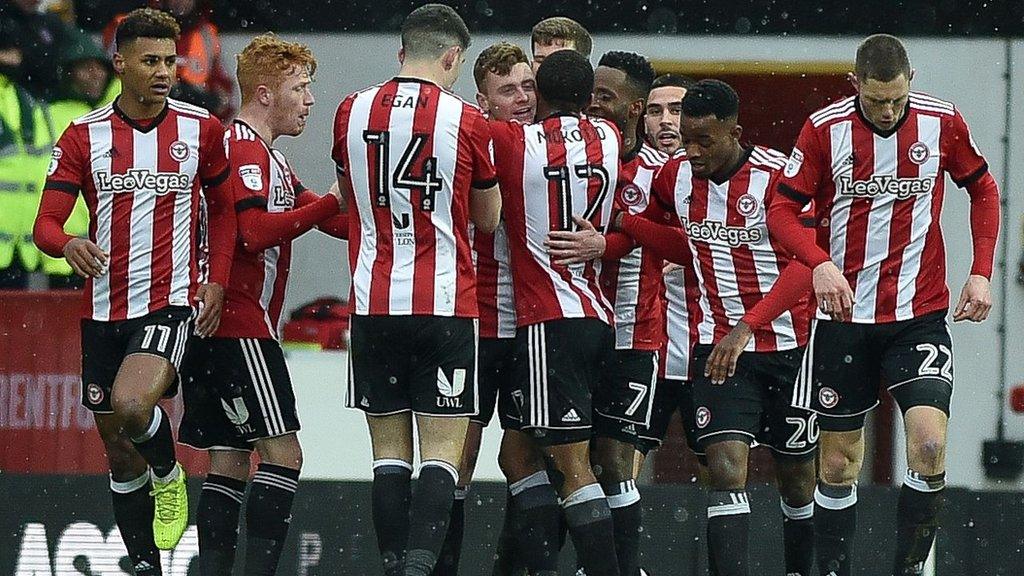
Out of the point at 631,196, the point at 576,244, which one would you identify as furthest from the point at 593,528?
the point at 631,196

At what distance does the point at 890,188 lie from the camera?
22.0 ft

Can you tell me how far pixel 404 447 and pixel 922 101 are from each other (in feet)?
7.29

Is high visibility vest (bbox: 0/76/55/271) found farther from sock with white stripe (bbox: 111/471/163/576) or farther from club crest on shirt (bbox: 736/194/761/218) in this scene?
club crest on shirt (bbox: 736/194/761/218)

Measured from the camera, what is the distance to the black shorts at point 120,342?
6.74 meters

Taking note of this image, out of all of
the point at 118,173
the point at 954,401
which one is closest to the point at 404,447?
the point at 118,173

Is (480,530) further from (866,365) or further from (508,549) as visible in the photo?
(866,365)

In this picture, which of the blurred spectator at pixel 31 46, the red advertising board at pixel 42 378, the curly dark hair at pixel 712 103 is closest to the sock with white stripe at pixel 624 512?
the curly dark hair at pixel 712 103

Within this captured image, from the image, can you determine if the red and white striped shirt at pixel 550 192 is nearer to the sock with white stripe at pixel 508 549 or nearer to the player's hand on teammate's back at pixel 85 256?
the sock with white stripe at pixel 508 549

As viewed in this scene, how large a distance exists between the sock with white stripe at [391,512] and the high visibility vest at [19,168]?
435 cm

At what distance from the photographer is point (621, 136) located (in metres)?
7.08

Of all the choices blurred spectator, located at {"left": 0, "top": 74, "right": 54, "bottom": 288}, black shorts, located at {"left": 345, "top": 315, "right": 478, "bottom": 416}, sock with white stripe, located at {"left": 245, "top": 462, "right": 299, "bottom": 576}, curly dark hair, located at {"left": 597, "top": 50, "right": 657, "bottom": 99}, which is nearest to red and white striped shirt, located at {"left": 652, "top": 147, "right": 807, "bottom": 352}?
curly dark hair, located at {"left": 597, "top": 50, "right": 657, "bottom": 99}

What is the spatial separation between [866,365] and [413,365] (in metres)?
1.68

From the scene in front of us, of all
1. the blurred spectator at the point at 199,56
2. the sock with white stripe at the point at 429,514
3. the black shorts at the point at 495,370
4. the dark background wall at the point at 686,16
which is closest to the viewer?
the sock with white stripe at the point at 429,514

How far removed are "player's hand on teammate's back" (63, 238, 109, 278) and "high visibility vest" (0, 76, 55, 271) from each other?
3.51m
